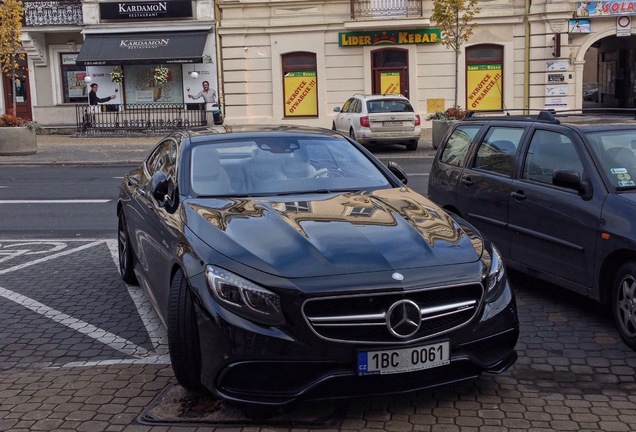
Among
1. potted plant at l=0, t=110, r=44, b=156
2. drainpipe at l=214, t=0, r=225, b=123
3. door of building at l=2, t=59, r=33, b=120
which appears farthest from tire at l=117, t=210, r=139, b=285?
door of building at l=2, t=59, r=33, b=120

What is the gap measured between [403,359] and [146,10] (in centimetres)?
2799

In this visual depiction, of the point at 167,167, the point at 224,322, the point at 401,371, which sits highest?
the point at 167,167

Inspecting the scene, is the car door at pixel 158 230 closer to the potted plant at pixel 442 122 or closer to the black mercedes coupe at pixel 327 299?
the black mercedes coupe at pixel 327 299

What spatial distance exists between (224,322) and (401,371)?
3.10 ft

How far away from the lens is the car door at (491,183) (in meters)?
7.08

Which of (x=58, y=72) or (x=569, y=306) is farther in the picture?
(x=58, y=72)

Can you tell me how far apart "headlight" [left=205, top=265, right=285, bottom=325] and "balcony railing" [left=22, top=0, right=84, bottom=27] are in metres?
28.6

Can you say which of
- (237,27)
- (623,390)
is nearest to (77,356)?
(623,390)

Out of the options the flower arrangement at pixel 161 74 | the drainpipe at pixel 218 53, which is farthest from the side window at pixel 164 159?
the flower arrangement at pixel 161 74

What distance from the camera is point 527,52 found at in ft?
92.1

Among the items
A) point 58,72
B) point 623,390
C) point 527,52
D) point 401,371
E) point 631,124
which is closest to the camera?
point 401,371

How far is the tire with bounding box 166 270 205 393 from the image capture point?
4492 millimetres

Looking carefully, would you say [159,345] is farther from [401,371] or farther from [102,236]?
[102,236]

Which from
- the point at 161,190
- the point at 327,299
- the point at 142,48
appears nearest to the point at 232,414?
the point at 327,299
